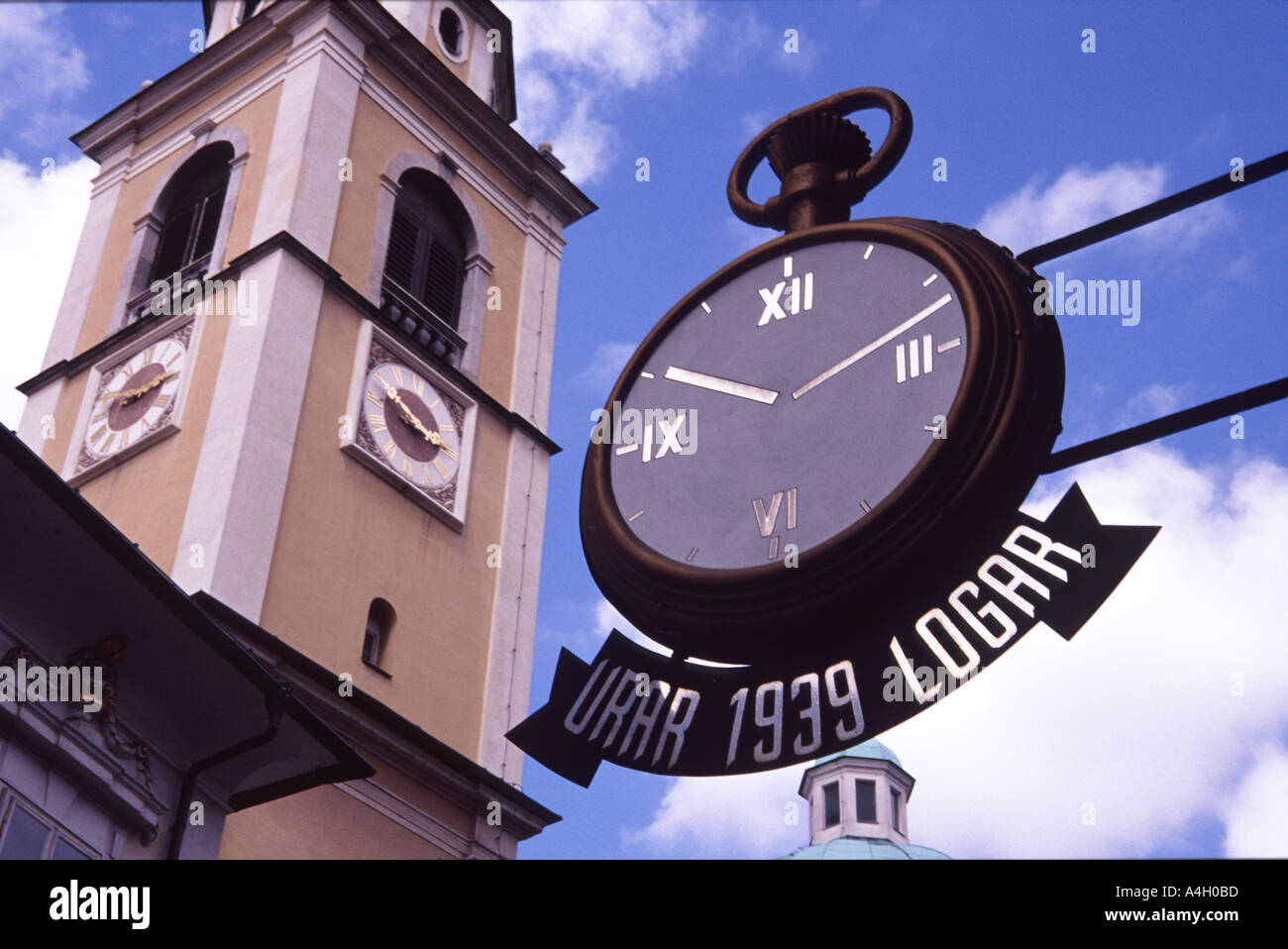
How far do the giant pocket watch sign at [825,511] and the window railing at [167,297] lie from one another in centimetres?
1650

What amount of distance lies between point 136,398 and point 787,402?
1657 centimetres

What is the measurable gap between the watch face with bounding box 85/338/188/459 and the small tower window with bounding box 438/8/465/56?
24.6 ft

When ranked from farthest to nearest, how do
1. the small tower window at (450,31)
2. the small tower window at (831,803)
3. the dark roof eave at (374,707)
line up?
1. the small tower window at (831,803)
2. the small tower window at (450,31)
3. the dark roof eave at (374,707)

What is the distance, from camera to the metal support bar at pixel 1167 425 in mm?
3975

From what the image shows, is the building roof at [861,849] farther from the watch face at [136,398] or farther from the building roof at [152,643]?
the building roof at [152,643]

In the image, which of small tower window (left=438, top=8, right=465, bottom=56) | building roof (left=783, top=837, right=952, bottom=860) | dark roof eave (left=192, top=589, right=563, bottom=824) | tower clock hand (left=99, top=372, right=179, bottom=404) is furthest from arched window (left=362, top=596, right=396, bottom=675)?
building roof (left=783, top=837, right=952, bottom=860)

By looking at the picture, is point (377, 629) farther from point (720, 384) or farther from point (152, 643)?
point (720, 384)

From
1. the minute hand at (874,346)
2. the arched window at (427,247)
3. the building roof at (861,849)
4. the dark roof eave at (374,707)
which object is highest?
the building roof at (861,849)

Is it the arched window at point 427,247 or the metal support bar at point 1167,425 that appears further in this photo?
the arched window at point 427,247

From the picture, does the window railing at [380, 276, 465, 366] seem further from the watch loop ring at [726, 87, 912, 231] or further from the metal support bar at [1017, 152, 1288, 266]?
the metal support bar at [1017, 152, 1288, 266]

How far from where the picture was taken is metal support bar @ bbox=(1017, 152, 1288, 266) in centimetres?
422

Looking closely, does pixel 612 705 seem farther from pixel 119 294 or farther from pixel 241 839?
pixel 119 294

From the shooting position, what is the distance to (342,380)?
19625 mm

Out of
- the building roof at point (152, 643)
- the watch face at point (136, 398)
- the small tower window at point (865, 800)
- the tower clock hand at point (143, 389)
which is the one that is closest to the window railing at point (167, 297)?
the watch face at point (136, 398)
